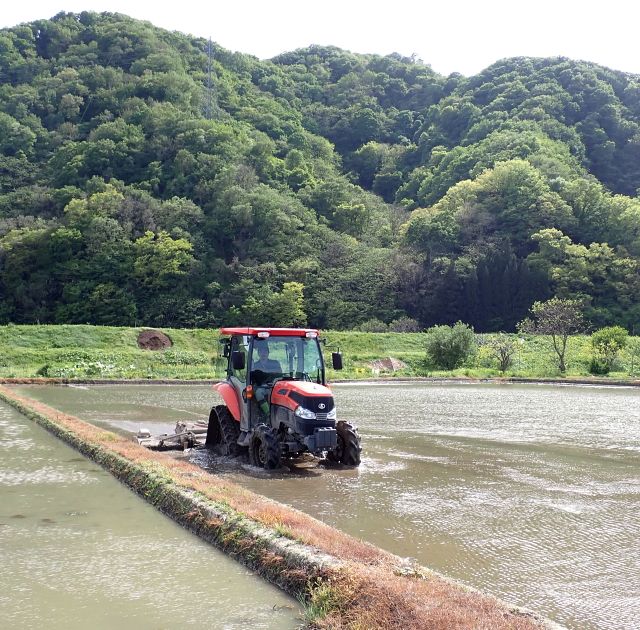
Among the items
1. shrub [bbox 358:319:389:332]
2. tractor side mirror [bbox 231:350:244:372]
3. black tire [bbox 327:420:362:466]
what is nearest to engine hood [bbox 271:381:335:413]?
tractor side mirror [bbox 231:350:244:372]

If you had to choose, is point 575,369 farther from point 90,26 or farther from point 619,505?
point 90,26

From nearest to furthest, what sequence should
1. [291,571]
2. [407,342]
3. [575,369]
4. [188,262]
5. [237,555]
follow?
1. [291,571]
2. [237,555]
3. [575,369]
4. [407,342]
5. [188,262]

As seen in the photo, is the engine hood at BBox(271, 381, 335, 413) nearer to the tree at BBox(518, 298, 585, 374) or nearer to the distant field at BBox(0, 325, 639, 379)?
the distant field at BBox(0, 325, 639, 379)

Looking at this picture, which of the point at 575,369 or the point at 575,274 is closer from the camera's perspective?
the point at 575,369

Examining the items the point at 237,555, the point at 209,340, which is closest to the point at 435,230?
the point at 209,340

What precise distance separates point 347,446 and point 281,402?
1328 mm

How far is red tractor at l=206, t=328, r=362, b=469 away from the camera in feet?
32.0

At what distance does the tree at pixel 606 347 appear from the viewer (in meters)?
43.0

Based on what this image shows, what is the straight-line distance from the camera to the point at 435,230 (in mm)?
70125

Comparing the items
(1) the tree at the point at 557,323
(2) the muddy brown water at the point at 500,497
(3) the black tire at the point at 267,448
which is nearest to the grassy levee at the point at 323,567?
(2) the muddy brown water at the point at 500,497

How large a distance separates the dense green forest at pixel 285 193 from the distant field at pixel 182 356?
10.3 m

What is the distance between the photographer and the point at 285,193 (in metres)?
82.9

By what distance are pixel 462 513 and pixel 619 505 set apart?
2.09 m

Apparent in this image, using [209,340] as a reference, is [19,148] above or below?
above
